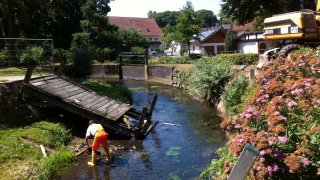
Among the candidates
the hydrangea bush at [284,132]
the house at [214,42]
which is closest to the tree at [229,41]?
the house at [214,42]

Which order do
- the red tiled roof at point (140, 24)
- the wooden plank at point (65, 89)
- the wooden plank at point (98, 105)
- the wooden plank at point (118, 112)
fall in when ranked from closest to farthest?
the wooden plank at point (118, 112), the wooden plank at point (98, 105), the wooden plank at point (65, 89), the red tiled roof at point (140, 24)

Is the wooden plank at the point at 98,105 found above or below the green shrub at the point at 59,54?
below

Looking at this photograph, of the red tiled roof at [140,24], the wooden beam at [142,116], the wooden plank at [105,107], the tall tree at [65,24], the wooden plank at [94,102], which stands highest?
the red tiled roof at [140,24]

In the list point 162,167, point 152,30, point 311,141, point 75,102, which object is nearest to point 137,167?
point 162,167

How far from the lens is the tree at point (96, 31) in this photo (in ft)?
157

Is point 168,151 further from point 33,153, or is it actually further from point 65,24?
point 65,24

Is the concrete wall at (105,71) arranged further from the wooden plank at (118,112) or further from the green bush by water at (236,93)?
the wooden plank at (118,112)

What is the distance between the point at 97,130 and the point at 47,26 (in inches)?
1610

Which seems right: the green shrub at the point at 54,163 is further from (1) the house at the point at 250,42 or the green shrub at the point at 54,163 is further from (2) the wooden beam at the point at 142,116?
(1) the house at the point at 250,42

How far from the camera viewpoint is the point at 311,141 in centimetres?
530

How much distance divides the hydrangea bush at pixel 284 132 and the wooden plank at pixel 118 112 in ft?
26.0

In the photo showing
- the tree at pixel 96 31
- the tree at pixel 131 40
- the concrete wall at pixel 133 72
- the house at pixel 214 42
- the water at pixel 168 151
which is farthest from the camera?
the house at pixel 214 42

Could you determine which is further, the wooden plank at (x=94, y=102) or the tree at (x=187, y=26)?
the tree at (x=187, y=26)

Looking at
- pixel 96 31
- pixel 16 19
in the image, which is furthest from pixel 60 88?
pixel 96 31
